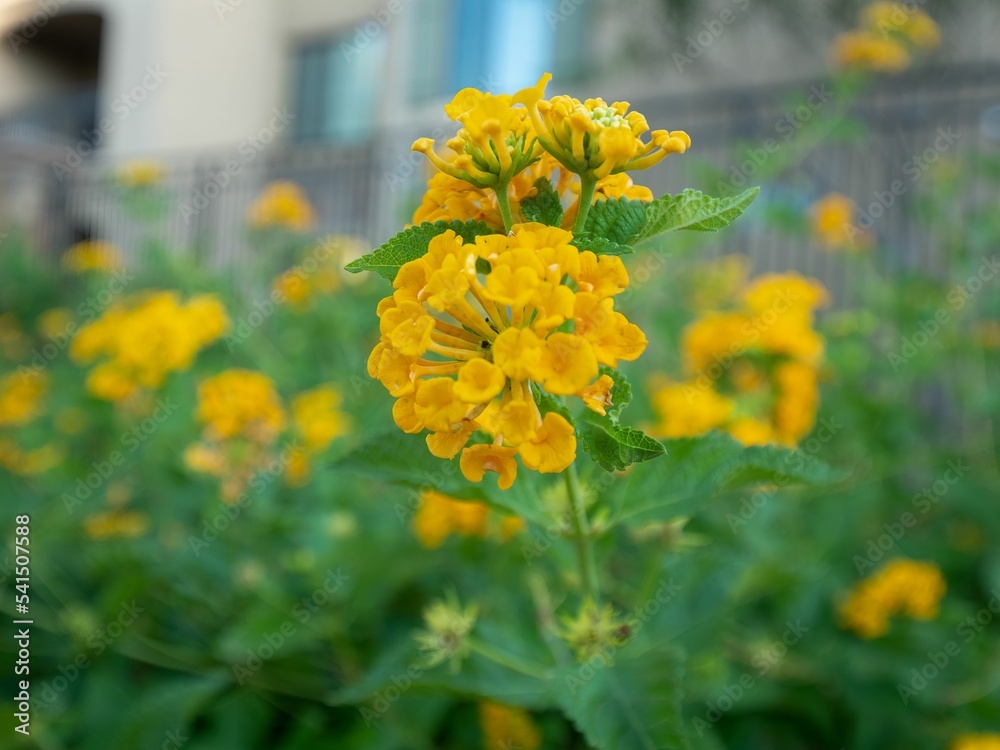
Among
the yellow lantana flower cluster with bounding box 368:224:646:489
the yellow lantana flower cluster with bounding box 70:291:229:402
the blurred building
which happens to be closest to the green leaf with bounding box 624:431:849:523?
the yellow lantana flower cluster with bounding box 368:224:646:489

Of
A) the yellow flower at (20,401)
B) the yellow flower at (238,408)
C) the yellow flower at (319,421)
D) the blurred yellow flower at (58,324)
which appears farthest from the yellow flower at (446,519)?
the blurred yellow flower at (58,324)

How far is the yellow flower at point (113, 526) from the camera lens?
6.05 feet

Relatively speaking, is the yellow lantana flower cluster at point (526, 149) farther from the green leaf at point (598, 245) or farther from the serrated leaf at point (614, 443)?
the serrated leaf at point (614, 443)

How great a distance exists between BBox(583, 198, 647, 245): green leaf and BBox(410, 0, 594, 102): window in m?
6.60

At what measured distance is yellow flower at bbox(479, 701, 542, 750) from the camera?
125cm

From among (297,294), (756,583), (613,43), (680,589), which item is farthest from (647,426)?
(613,43)

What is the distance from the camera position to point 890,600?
1.51 m

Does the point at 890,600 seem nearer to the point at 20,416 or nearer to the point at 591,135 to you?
the point at 591,135

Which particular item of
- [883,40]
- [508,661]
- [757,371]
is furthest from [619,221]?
[883,40]

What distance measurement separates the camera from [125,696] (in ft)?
4.88

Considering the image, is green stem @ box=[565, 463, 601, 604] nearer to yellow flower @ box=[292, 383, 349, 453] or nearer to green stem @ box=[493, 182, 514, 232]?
green stem @ box=[493, 182, 514, 232]

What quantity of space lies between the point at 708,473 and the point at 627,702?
0.71 feet

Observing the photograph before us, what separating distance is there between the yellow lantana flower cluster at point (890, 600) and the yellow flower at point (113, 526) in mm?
1446

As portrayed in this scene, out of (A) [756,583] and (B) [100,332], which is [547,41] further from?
(A) [756,583]
